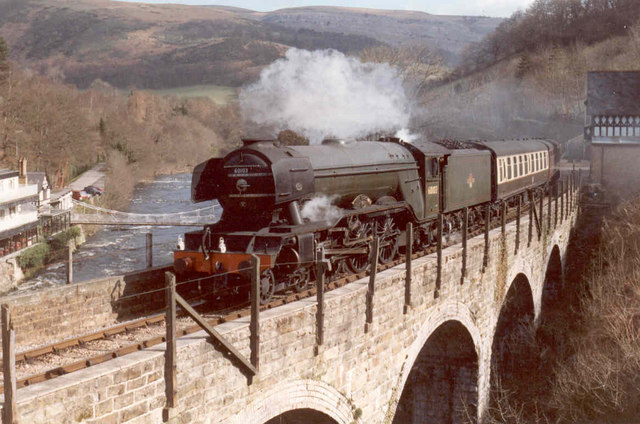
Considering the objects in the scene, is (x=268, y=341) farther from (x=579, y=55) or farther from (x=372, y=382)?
(x=579, y=55)

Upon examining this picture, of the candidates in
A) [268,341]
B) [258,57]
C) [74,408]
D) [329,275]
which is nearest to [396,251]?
[329,275]

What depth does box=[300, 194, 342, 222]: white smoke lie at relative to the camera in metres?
11.7

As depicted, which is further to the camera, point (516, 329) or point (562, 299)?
point (562, 299)

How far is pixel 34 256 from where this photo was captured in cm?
3672

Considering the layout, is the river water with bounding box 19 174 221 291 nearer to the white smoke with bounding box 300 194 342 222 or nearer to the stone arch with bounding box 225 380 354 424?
the white smoke with bounding box 300 194 342 222

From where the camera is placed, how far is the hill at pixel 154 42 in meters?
128

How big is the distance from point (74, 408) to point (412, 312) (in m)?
6.92

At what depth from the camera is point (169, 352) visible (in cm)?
663

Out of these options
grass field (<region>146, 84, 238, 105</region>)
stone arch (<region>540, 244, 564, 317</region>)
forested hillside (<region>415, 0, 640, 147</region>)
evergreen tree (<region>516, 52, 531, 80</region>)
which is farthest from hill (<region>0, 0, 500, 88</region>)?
stone arch (<region>540, 244, 564, 317</region>)

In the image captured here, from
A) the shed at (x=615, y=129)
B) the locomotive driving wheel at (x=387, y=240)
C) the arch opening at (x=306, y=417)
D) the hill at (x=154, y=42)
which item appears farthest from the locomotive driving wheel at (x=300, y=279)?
the hill at (x=154, y=42)

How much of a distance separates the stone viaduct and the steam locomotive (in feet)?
3.78

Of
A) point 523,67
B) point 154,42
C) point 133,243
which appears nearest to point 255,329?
point 133,243

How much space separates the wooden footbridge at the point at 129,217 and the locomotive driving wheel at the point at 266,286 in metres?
27.6

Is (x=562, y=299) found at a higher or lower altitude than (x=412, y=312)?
lower
